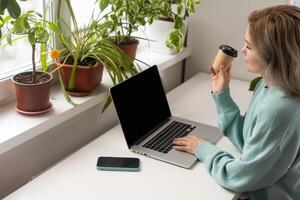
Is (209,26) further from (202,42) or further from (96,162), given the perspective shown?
(96,162)

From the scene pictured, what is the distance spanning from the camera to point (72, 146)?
1.60 meters

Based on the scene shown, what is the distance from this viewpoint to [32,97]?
4.42 ft

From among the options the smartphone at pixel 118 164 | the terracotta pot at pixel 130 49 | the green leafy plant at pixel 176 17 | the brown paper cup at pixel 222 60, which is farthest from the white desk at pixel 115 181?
the green leafy plant at pixel 176 17

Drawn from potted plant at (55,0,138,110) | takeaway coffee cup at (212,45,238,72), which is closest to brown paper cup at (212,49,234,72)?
takeaway coffee cup at (212,45,238,72)

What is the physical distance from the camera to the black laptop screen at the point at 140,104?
1.43 m

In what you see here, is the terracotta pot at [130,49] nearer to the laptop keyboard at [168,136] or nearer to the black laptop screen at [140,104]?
the black laptop screen at [140,104]

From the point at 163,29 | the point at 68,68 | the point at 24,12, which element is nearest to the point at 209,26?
the point at 163,29

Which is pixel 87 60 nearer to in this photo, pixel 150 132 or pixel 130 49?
pixel 130 49

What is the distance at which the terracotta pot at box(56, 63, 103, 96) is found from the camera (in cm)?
149

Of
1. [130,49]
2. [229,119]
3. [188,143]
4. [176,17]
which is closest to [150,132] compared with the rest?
[188,143]

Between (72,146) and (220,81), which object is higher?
(220,81)

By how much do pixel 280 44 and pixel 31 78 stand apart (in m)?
0.77

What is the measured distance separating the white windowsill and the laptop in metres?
0.14

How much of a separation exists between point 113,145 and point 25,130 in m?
0.31
